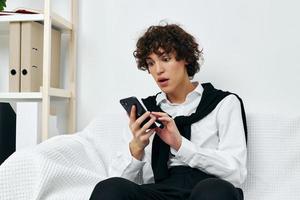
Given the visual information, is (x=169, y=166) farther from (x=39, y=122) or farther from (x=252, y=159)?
(x=39, y=122)

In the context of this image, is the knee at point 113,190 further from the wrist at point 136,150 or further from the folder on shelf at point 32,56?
the folder on shelf at point 32,56

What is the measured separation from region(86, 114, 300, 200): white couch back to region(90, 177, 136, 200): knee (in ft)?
1.75

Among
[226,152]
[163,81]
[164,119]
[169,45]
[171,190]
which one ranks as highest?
[169,45]

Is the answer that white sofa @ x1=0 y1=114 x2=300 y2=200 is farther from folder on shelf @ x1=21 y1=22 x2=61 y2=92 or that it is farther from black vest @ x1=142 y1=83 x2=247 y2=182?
folder on shelf @ x1=21 y1=22 x2=61 y2=92

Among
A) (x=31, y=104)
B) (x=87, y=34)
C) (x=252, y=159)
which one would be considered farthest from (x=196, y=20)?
(x=31, y=104)

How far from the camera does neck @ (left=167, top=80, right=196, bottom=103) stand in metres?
1.56

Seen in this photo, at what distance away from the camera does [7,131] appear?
181 centimetres

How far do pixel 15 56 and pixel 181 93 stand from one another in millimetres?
770

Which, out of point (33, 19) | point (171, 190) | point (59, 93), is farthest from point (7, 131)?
point (171, 190)

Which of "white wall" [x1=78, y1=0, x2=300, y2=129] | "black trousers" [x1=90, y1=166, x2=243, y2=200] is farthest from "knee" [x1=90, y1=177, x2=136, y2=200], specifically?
"white wall" [x1=78, y1=0, x2=300, y2=129]

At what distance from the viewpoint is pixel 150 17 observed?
1964 mm

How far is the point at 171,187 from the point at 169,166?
0.17m

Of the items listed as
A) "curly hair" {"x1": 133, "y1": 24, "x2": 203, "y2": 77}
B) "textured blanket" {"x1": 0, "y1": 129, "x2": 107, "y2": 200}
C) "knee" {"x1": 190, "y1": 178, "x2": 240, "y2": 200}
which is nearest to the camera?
"knee" {"x1": 190, "y1": 178, "x2": 240, "y2": 200}

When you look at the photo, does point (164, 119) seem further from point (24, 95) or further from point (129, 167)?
point (24, 95)
